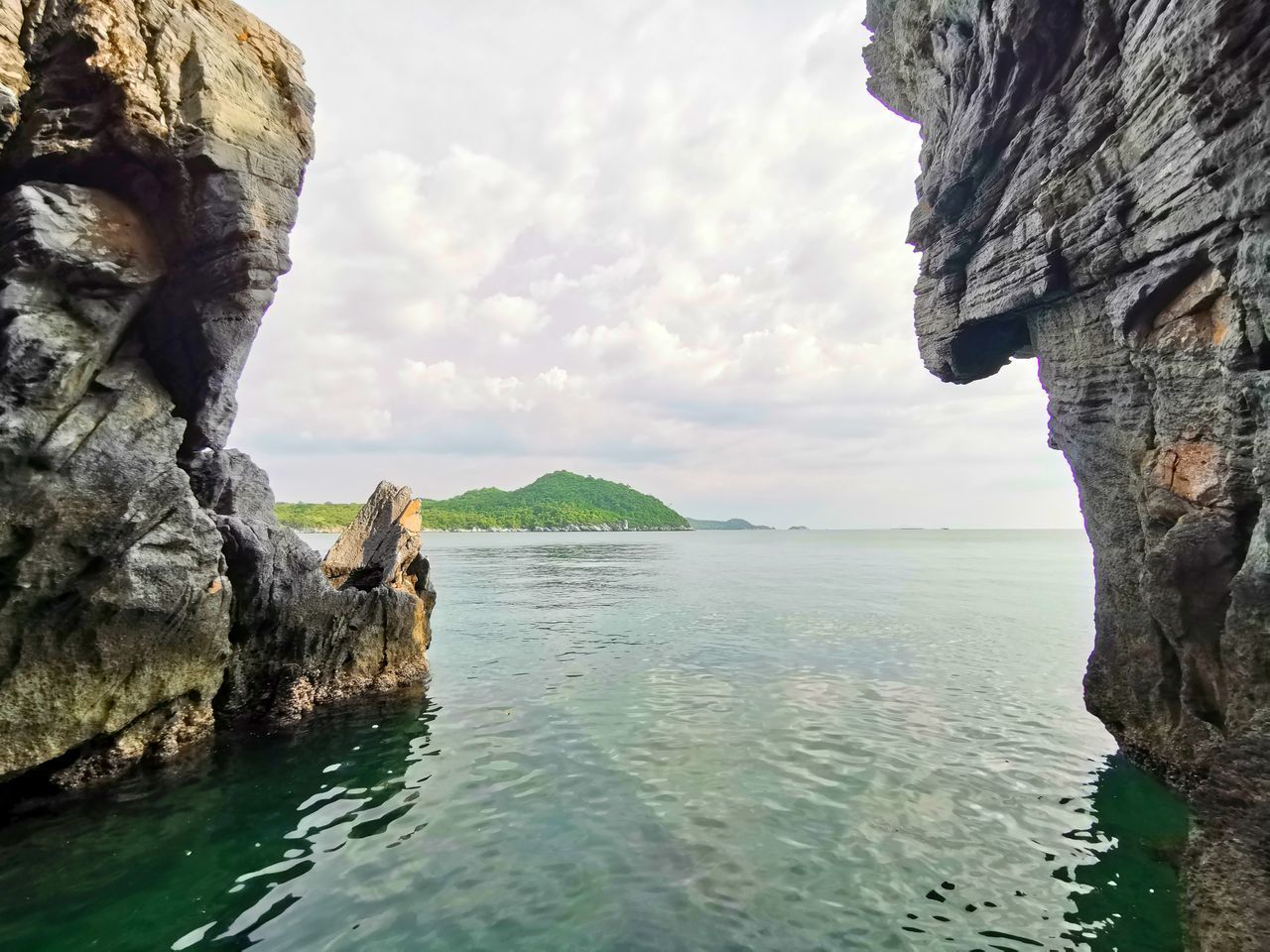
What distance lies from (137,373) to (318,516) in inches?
6825

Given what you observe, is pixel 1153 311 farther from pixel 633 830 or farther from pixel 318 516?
pixel 318 516

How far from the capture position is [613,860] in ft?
31.8

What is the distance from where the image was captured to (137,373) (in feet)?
41.8

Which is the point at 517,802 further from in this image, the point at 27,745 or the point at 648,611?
the point at 648,611

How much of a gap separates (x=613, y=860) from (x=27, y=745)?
10146mm

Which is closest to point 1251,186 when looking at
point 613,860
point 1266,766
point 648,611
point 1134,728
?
point 1266,766

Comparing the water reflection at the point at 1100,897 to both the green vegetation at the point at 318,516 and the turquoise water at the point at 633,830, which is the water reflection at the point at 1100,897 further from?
the green vegetation at the point at 318,516

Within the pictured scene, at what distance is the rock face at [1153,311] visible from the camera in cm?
828

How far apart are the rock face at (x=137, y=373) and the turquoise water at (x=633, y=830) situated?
1.95 m

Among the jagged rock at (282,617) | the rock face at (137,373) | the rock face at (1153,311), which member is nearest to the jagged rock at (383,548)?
the jagged rock at (282,617)

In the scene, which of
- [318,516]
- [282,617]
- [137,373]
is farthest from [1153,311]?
[318,516]

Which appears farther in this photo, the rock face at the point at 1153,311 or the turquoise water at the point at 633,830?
the rock face at the point at 1153,311

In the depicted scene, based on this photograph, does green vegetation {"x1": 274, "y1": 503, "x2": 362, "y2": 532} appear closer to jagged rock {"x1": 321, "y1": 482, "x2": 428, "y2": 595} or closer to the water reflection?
jagged rock {"x1": 321, "y1": 482, "x2": 428, "y2": 595}

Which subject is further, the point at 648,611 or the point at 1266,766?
the point at 648,611
